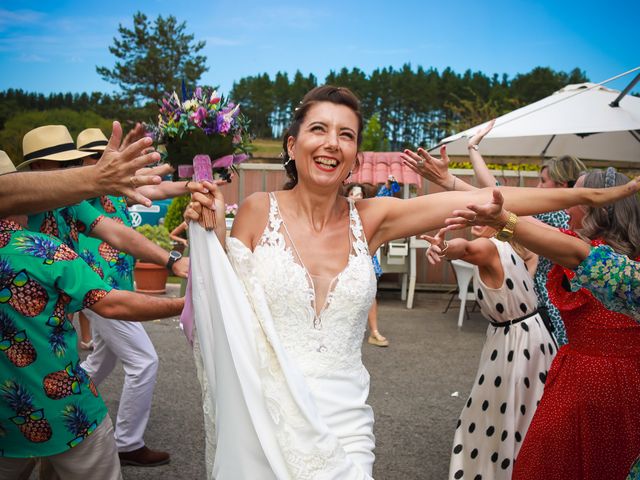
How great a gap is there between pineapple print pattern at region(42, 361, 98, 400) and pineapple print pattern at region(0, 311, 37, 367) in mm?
126

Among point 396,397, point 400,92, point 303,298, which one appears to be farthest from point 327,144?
point 400,92

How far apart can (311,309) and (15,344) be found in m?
1.30

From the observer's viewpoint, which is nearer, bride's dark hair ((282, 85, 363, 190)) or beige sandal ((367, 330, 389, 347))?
bride's dark hair ((282, 85, 363, 190))

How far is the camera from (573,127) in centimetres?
660

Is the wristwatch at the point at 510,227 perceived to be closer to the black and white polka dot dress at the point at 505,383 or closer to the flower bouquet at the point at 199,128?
the flower bouquet at the point at 199,128

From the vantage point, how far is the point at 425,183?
519 inches

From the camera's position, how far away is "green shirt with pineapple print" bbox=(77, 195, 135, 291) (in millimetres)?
4770

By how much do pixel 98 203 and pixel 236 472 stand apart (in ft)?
10.4

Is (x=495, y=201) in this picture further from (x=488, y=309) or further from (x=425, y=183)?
(x=425, y=183)

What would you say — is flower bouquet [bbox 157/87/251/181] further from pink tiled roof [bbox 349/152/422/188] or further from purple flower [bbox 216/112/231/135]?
pink tiled roof [bbox 349/152/422/188]

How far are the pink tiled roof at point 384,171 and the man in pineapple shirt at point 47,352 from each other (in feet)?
29.7

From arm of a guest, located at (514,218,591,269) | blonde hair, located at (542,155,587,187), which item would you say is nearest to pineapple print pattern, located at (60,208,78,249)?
arm of a guest, located at (514,218,591,269)

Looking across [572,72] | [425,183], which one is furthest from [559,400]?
[572,72]

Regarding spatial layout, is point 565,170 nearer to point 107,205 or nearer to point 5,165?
point 107,205
